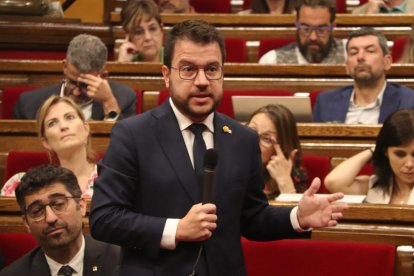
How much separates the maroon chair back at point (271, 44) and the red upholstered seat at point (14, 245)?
3.43 ft

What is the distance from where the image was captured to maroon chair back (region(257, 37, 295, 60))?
2039 millimetres

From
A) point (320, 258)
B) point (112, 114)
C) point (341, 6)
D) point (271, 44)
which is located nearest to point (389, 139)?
point (320, 258)

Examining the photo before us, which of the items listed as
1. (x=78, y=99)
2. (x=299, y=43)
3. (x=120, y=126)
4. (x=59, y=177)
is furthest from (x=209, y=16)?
(x=120, y=126)

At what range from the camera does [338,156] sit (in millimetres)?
1493

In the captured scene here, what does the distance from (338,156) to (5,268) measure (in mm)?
657

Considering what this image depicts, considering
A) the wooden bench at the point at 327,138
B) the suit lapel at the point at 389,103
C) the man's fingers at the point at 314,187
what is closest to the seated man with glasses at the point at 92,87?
the wooden bench at the point at 327,138

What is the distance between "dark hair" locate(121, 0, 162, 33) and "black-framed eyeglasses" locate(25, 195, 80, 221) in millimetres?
886

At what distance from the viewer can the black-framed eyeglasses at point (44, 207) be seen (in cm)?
105

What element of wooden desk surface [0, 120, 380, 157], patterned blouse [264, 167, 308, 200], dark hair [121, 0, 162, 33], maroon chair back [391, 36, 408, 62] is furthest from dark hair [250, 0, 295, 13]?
→ patterned blouse [264, 167, 308, 200]

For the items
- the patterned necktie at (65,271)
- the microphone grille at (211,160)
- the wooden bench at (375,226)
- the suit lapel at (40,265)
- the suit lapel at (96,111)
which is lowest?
the patterned necktie at (65,271)

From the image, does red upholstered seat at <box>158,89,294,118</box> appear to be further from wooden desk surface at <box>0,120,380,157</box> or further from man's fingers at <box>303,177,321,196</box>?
man's fingers at <box>303,177,321,196</box>

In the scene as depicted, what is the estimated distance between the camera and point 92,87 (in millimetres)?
1628

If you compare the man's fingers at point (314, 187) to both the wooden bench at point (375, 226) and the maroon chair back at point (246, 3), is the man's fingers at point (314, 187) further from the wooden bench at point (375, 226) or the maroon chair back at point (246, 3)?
the maroon chair back at point (246, 3)

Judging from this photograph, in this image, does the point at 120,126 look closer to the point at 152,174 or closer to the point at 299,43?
the point at 152,174
